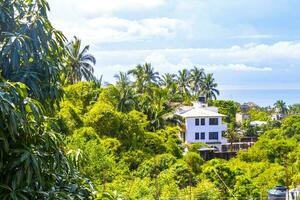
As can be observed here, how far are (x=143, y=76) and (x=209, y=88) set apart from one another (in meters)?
11.9

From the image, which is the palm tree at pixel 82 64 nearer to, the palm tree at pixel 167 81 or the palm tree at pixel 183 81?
the palm tree at pixel 167 81

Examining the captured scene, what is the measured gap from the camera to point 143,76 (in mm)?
28844

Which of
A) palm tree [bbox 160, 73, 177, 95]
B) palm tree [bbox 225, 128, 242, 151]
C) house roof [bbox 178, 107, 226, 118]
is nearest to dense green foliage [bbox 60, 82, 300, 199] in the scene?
house roof [bbox 178, 107, 226, 118]

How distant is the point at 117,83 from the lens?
68.9 feet

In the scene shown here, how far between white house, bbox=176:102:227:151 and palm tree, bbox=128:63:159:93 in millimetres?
2954

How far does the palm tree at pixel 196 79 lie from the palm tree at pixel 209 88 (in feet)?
1.22

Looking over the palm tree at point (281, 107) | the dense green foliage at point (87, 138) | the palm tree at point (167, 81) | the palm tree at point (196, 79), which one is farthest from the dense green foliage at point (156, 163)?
the palm tree at point (281, 107)

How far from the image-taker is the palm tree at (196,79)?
126 ft

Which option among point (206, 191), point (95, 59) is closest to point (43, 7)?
point (206, 191)

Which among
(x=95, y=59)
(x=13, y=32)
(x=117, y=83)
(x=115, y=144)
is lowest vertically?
(x=115, y=144)

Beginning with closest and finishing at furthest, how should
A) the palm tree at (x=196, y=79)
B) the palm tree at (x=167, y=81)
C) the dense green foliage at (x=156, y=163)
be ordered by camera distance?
1. the dense green foliage at (x=156, y=163)
2. the palm tree at (x=167, y=81)
3. the palm tree at (x=196, y=79)

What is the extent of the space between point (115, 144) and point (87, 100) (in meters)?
3.10

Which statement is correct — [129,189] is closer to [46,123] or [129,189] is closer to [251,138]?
[46,123]

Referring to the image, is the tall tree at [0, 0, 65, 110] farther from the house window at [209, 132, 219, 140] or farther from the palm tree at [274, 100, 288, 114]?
the palm tree at [274, 100, 288, 114]
